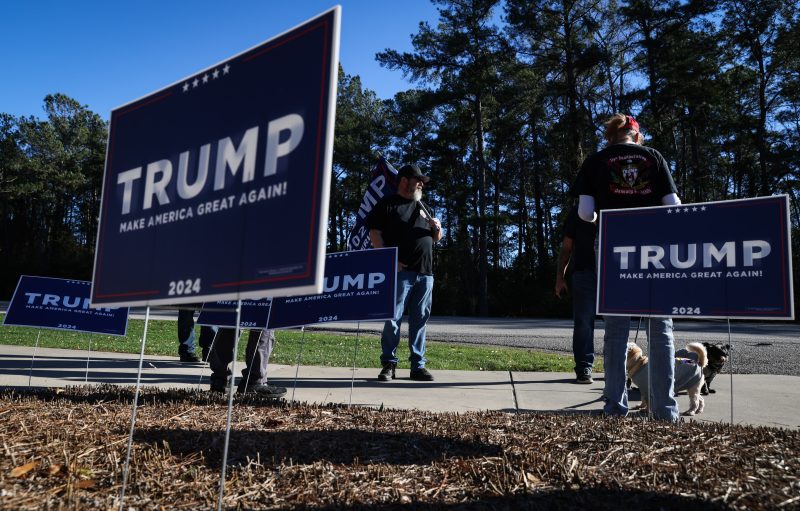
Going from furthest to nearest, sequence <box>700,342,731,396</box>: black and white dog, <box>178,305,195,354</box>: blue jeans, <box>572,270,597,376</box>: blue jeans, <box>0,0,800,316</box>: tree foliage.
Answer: <box>0,0,800,316</box>: tree foliage < <box>178,305,195,354</box>: blue jeans < <box>572,270,597,376</box>: blue jeans < <box>700,342,731,396</box>: black and white dog

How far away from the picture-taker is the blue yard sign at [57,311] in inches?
205

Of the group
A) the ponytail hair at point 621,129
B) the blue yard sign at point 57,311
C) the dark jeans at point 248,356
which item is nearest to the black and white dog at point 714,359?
the ponytail hair at point 621,129

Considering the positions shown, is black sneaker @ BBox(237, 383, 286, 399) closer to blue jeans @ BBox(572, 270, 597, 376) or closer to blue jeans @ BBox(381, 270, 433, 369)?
blue jeans @ BBox(381, 270, 433, 369)

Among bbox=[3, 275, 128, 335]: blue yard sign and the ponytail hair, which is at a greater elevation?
the ponytail hair

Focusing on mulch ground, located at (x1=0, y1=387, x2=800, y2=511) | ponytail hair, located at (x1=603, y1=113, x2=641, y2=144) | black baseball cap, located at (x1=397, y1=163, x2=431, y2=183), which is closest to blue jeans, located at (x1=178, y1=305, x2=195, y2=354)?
black baseball cap, located at (x1=397, y1=163, x2=431, y2=183)

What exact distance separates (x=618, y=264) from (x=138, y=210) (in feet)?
10.3

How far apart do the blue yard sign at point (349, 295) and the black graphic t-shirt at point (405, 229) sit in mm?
1406

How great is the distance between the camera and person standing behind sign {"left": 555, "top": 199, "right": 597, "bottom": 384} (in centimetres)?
524

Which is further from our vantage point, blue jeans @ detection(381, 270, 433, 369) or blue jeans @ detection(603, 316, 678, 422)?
blue jeans @ detection(381, 270, 433, 369)

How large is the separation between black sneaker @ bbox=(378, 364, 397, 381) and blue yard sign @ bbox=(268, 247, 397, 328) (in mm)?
1487

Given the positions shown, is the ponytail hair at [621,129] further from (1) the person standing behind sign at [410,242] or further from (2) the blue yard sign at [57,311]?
(2) the blue yard sign at [57,311]

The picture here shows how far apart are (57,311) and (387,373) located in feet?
10.3

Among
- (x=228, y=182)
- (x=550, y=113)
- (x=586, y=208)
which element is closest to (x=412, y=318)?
(x=586, y=208)

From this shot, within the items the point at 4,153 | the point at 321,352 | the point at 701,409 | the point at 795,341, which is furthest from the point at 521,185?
the point at 4,153
